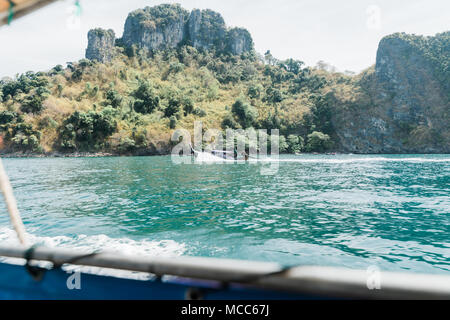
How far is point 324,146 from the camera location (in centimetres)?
8662

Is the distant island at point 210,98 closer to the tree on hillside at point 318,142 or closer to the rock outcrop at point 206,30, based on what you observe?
the tree on hillside at point 318,142

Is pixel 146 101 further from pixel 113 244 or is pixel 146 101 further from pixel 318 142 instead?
pixel 113 244

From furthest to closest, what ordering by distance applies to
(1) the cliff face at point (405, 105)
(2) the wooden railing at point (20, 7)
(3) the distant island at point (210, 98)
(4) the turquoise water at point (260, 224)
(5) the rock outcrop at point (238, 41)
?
(5) the rock outcrop at point (238, 41), (1) the cliff face at point (405, 105), (3) the distant island at point (210, 98), (4) the turquoise water at point (260, 224), (2) the wooden railing at point (20, 7)

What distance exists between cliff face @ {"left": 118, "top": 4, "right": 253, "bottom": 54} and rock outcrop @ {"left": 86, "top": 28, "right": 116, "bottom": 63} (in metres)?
8.87

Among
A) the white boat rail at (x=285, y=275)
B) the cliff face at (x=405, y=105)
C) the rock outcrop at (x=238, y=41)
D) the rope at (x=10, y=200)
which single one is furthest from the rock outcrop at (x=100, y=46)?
the white boat rail at (x=285, y=275)

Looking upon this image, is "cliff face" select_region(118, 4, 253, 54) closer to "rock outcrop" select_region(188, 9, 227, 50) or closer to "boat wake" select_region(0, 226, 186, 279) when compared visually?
"rock outcrop" select_region(188, 9, 227, 50)

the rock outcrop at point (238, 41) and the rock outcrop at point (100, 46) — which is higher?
the rock outcrop at point (238, 41)

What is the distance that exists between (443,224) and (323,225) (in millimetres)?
3687

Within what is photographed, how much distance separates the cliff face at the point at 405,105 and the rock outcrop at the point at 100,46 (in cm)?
8935

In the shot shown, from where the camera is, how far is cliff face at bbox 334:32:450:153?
3371 inches

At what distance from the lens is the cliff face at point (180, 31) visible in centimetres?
12638
